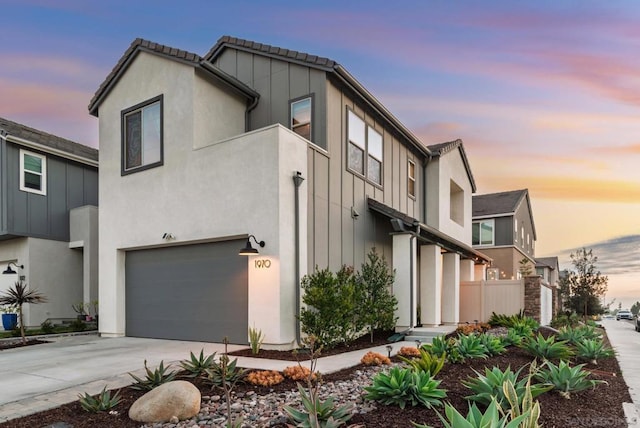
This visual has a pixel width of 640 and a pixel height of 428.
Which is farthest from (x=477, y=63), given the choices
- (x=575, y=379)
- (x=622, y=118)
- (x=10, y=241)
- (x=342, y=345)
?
(x=10, y=241)

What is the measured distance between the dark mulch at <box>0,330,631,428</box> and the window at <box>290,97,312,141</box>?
6.80 m

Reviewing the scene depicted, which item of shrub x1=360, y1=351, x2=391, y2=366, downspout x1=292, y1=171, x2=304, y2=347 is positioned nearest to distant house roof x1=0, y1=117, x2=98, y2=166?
downspout x1=292, y1=171, x2=304, y2=347

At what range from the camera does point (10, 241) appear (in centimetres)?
1616

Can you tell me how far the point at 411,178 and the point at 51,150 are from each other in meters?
13.5

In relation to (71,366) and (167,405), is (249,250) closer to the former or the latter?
(71,366)

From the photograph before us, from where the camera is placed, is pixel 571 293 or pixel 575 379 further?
pixel 571 293

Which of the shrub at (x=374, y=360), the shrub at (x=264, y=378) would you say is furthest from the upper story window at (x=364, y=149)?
the shrub at (x=264, y=378)

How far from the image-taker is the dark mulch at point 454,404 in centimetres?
444

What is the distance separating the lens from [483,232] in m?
26.9

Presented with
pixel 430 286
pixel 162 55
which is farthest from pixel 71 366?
pixel 430 286

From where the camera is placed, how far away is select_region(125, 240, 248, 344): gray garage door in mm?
10273

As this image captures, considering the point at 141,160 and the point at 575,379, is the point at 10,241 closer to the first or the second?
the point at 141,160

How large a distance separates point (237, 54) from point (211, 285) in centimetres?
711

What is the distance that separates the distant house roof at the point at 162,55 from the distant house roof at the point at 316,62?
1.26m
